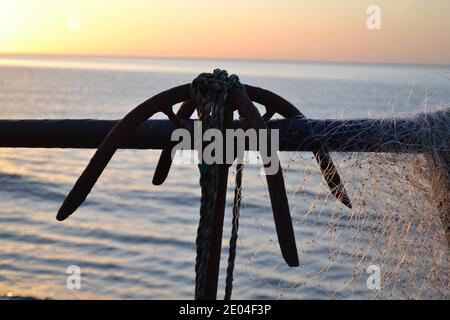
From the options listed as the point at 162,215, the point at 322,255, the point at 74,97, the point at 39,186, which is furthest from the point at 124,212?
the point at 74,97

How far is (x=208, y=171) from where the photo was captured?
153 cm

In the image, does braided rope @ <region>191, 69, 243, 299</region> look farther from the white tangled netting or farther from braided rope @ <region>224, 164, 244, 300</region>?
the white tangled netting

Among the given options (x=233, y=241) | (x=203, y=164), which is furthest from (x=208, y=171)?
(x=233, y=241)

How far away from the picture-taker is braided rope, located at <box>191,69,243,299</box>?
5.01ft

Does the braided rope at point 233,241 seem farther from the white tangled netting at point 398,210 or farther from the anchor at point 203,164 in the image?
the white tangled netting at point 398,210

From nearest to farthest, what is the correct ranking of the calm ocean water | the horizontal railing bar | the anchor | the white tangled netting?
1. the anchor
2. the horizontal railing bar
3. the white tangled netting
4. the calm ocean water

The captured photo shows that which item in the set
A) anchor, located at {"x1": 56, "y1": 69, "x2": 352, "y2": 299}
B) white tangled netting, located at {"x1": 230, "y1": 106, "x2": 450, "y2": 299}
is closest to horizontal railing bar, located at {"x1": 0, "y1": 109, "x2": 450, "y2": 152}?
white tangled netting, located at {"x1": 230, "y1": 106, "x2": 450, "y2": 299}

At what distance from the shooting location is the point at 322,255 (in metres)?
10.6

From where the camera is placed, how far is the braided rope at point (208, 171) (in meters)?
1.53

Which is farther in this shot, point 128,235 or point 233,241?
point 128,235

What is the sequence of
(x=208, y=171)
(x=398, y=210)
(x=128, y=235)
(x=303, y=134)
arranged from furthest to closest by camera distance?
1. (x=128, y=235)
2. (x=398, y=210)
3. (x=303, y=134)
4. (x=208, y=171)

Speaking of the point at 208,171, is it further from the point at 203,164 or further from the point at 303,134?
the point at 303,134

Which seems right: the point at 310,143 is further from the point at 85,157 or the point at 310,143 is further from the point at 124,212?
the point at 85,157
